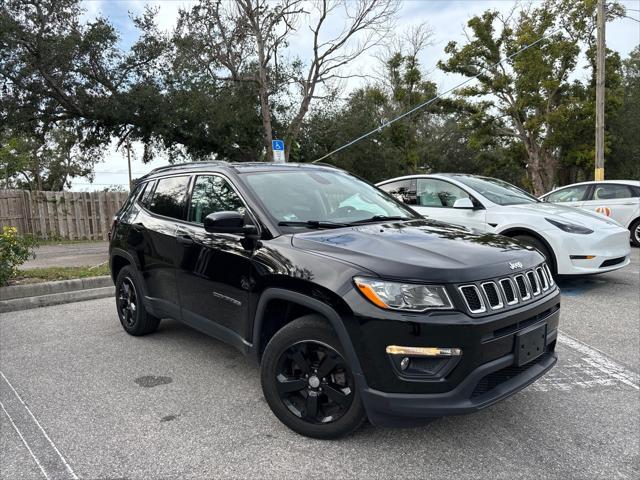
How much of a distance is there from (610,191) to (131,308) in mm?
10348

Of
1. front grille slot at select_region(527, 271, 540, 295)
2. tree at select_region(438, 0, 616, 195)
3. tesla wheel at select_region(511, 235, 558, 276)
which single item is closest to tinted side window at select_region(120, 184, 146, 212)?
front grille slot at select_region(527, 271, 540, 295)

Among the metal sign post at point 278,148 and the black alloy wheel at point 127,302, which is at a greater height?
the metal sign post at point 278,148

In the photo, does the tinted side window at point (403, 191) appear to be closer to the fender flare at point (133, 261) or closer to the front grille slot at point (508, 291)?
the fender flare at point (133, 261)

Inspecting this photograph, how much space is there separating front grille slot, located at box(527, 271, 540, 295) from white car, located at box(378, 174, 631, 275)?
3.34 metres

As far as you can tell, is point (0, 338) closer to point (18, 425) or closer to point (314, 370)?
point (18, 425)

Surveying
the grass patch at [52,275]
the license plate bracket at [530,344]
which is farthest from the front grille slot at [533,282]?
the grass patch at [52,275]

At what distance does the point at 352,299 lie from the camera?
247 cm

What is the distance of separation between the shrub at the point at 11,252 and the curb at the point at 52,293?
0.24 m

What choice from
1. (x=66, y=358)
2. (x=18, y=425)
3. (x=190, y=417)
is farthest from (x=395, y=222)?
(x=66, y=358)

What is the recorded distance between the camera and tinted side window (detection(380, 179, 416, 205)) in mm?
7555

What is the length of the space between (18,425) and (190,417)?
109 cm

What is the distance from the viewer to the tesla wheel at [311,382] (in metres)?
2.63

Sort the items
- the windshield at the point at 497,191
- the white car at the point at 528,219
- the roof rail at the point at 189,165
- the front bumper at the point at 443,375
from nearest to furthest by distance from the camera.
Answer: the front bumper at the point at 443,375
the roof rail at the point at 189,165
the white car at the point at 528,219
the windshield at the point at 497,191

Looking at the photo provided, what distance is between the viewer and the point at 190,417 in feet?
10.3
